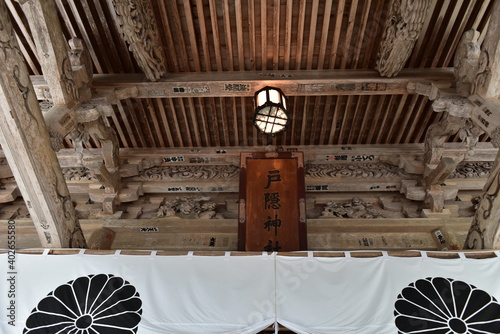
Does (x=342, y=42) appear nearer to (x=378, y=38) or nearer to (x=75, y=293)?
(x=378, y=38)

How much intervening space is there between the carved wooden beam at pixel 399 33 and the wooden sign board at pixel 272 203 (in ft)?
5.31

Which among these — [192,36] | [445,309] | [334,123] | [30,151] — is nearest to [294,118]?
[334,123]

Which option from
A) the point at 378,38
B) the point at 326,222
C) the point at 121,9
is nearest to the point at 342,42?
the point at 378,38

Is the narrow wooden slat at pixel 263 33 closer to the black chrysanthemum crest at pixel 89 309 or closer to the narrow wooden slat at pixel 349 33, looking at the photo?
the narrow wooden slat at pixel 349 33

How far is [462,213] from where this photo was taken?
507 centimetres

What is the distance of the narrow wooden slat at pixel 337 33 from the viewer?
4.30 m

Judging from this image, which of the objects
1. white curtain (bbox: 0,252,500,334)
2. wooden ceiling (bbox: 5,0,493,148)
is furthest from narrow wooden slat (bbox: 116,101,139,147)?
white curtain (bbox: 0,252,500,334)

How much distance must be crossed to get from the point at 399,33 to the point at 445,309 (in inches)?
118

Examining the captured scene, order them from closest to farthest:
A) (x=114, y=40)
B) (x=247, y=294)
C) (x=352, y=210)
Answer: (x=247, y=294)
(x=114, y=40)
(x=352, y=210)

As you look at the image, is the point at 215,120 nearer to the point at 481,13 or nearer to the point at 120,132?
the point at 120,132

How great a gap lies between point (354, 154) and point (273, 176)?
168cm

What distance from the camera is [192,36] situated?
182 inches

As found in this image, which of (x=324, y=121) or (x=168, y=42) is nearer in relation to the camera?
(x=168, y=42)

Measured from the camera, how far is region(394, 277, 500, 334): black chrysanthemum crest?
115 inches
